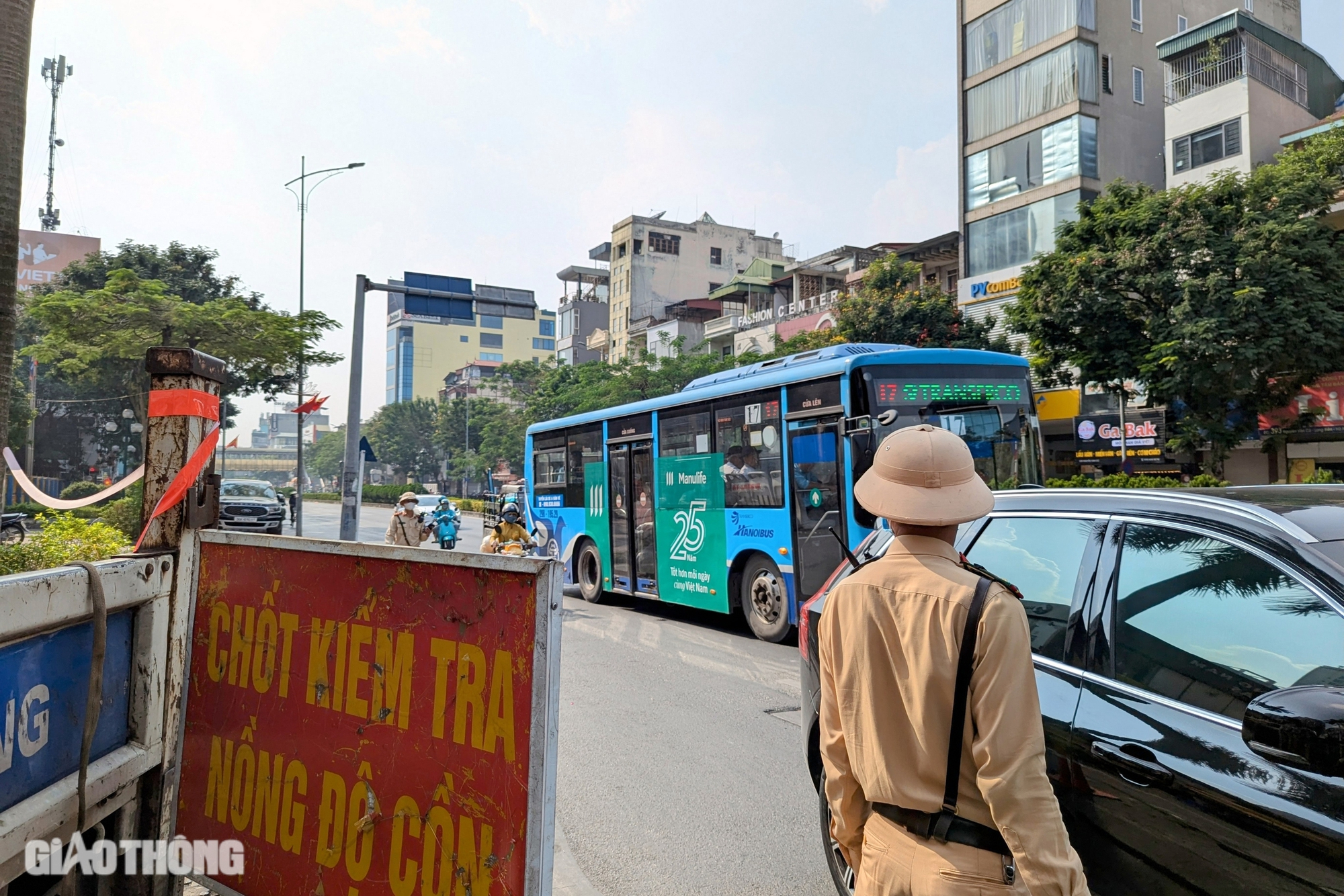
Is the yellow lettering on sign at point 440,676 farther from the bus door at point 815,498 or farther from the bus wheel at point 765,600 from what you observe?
the bus wheel at point 765,600

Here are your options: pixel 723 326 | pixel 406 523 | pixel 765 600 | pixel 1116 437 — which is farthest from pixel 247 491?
pixel 723 326

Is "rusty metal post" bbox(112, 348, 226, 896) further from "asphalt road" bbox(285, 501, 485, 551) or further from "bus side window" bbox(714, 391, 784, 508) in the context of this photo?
"asphalt road" bbox(285, 501, 485, 551)

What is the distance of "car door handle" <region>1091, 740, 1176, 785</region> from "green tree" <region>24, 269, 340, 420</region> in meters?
20.5

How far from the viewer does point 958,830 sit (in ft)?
5.99

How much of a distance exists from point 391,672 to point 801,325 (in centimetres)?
4744

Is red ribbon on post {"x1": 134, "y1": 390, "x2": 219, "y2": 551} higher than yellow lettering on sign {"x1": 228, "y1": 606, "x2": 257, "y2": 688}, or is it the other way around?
red ribbon on post {"x1": 134, "y1": 390, "x2": 219, "y2": 551}

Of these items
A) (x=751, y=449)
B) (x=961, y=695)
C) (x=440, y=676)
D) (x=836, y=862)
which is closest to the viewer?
(x=961, y=695)

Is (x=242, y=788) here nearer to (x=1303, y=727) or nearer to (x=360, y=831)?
(x=360, y=831)

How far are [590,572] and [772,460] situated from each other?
4.89 meters

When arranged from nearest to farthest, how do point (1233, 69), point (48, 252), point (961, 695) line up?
1. point (961, 695)
2. point (1233, 69)
3. point (48, 252)

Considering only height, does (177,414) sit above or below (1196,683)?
above

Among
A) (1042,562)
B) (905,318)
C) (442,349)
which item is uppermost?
(442,349)

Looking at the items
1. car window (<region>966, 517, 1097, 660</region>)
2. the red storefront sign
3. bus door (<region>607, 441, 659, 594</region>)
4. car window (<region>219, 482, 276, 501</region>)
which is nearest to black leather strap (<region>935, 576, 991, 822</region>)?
car window (<region>966, 517, 1097, 660</region>)

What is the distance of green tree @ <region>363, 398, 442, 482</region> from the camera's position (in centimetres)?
9831
